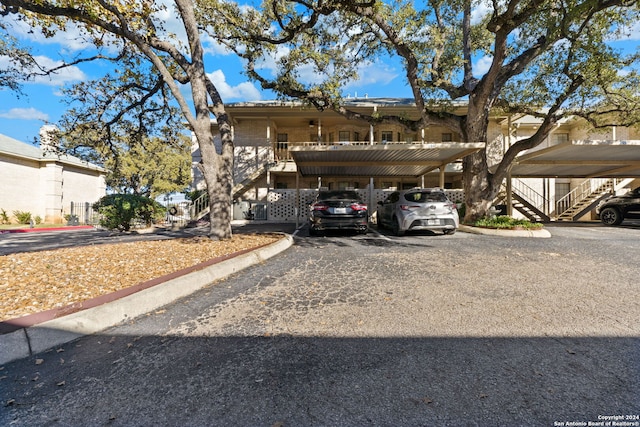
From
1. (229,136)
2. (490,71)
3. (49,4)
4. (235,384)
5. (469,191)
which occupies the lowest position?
(235,384)

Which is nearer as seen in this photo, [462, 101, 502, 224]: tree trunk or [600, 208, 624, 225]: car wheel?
[462, 101, 502, 224]: tree trunk

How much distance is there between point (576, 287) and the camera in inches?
143

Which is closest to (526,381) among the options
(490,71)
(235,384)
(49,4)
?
(235,384)

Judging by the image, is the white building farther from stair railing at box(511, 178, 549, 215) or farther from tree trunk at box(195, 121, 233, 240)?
stair railing at box(511, 178, 549, 215)

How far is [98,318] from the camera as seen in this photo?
2602 millimetres

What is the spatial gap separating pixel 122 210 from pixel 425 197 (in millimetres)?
10479

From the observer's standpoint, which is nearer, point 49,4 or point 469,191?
point 49,4

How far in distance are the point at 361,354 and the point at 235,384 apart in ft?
3.06

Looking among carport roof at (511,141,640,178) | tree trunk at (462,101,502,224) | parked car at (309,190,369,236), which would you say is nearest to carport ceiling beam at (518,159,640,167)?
carport roof at (511,141,640,178)

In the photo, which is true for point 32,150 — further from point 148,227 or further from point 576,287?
point 576,287

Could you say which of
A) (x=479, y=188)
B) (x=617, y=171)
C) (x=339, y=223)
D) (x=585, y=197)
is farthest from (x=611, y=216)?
(x=339, y=223)

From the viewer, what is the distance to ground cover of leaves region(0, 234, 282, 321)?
115 inches

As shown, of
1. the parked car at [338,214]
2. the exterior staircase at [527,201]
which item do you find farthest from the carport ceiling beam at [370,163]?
the exterior staircase at [527,201]

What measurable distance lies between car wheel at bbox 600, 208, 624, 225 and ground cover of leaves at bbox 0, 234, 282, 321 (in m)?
15.3
